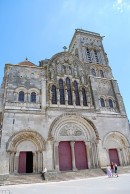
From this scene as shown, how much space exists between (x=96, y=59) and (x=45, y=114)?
1310cm

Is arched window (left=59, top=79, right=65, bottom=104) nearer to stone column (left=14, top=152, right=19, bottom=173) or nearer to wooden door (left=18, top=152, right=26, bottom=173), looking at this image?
wooden door (left=18, top=152, right=26, bottom=173)

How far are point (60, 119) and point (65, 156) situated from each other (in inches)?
140

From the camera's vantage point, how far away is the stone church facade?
14.2 meters

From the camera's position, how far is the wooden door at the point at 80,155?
1554cm

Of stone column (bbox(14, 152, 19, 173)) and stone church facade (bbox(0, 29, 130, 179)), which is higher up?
stone church facade (bbox(0, 29, 130, 179))

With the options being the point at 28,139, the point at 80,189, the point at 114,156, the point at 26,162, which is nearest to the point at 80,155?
the point at 114,156

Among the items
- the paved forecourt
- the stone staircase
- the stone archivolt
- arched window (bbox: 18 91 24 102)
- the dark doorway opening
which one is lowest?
the paved forecourt

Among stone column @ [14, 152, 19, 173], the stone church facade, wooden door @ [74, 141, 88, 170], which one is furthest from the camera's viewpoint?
wooden door @ [74, 141, 88, 170]

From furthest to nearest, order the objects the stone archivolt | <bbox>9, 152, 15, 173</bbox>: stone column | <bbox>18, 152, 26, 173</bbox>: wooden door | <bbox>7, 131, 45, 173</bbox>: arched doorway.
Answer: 1. <bbox>18, 152, 26, 173</bbox>: wooden door
2. the stone archivolt
3. <bbox>7, 131, 45, 173</bbox>: arched doorway
4. <bbox>9, 152, 15, 173</bbox>: stone column

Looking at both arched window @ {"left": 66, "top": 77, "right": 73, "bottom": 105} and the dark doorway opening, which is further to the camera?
arched window @ {"left": 66, "top": 77, "right": 73, "bottom": 105}

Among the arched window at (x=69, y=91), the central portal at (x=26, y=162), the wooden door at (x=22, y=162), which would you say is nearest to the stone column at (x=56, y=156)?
the central portal at (x=26, y=162)

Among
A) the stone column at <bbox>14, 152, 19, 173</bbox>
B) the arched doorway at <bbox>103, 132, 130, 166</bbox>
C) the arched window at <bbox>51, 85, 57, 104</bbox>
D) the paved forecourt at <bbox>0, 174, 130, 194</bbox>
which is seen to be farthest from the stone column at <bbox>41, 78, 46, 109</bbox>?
the paved forecourt at <bbox>0, 174, 130, 194</bbox>

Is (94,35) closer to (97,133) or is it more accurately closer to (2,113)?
(97,133)

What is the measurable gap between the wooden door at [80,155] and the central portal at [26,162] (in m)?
4.36
